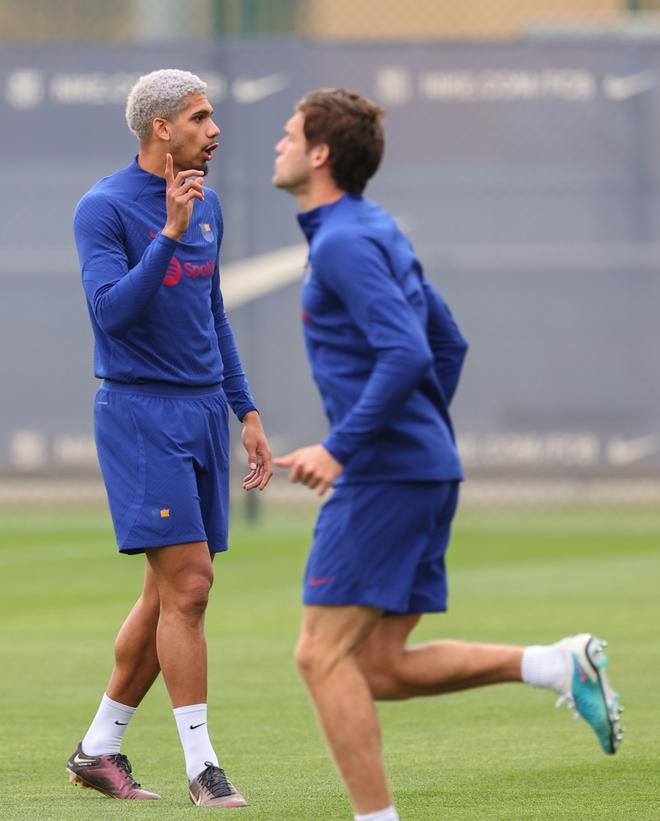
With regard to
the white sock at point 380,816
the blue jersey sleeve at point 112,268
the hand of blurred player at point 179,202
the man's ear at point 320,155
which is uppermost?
the man's ear at point 320,155

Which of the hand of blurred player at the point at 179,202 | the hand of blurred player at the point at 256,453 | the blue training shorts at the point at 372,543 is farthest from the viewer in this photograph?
the hand of blurred player at the point at 256,453

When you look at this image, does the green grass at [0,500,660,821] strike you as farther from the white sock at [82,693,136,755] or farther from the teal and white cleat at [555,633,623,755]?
the teal and white cleat at [555,633,623,755]

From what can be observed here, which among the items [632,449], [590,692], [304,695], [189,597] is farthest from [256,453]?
[632,449]

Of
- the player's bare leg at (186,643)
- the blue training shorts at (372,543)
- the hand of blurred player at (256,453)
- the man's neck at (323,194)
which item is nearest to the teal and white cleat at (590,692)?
the blue training shorts at (372,543)

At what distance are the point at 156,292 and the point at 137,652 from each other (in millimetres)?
1154

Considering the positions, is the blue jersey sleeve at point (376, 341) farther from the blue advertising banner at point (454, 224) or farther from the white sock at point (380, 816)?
the blue advertising banner at point (454, 224)

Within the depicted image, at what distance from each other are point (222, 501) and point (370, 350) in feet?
4.99

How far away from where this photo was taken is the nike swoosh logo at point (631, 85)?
1488 centimetres

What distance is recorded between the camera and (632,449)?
47.9ft

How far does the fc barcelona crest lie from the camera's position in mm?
6035

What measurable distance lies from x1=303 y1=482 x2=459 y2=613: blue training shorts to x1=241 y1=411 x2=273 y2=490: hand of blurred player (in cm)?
147

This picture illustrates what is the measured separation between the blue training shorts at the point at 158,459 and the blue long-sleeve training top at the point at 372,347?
3.64ft

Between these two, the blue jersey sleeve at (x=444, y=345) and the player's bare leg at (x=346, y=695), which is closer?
the player's bare leg at (x=346, y=695)

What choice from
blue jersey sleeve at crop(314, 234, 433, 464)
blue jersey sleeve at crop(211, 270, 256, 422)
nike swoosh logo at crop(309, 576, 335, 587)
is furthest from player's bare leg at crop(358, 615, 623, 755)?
blue jersey sleeve at crop(211, 270, 256, 422)
